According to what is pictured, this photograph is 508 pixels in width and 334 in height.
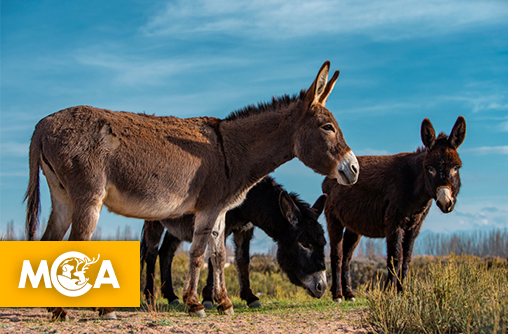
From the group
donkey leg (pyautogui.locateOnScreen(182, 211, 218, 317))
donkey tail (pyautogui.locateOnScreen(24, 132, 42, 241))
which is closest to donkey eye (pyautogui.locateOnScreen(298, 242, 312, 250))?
donkey leg (pyautogui.locateOnScreen(182, 211, 218, 317))

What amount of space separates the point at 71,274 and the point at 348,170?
13.3ft

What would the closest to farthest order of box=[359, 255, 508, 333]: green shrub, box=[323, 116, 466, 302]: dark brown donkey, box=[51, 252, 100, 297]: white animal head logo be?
box=[359, 255, 508, 333]: green shrub, box=[51, 252, 100, 297]: white animal head logo, box=[323, 116, 466, 302]: dark brown donkey

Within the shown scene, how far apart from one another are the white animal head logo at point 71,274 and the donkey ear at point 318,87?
3759 millimetres

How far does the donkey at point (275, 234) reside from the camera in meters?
8.10

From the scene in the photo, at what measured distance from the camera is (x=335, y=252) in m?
9.76

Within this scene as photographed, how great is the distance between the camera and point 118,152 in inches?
243

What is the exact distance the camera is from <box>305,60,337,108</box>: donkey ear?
21.6ft

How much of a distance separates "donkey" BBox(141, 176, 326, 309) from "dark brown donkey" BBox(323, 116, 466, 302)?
986 mm

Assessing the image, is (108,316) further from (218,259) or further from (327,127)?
(327,127)

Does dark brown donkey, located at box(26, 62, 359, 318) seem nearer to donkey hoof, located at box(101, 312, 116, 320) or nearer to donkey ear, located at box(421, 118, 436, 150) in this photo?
donkey hoof, located at box(101, 312, 116, 320)

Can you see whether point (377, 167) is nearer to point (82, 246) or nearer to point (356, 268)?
point (82, 246)

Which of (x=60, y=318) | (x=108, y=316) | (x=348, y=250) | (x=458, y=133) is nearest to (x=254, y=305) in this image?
(x=348, y=250)

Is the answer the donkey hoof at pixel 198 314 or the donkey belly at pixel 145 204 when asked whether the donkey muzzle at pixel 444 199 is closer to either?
the donkey belly at pixel 145 204

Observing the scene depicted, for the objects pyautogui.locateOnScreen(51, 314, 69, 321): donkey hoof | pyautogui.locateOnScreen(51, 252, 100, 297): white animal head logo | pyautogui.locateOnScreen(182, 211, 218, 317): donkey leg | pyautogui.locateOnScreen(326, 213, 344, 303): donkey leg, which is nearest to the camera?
pyautogui.locateOnScreen(51, 314, 69, 321): donkey hoof
